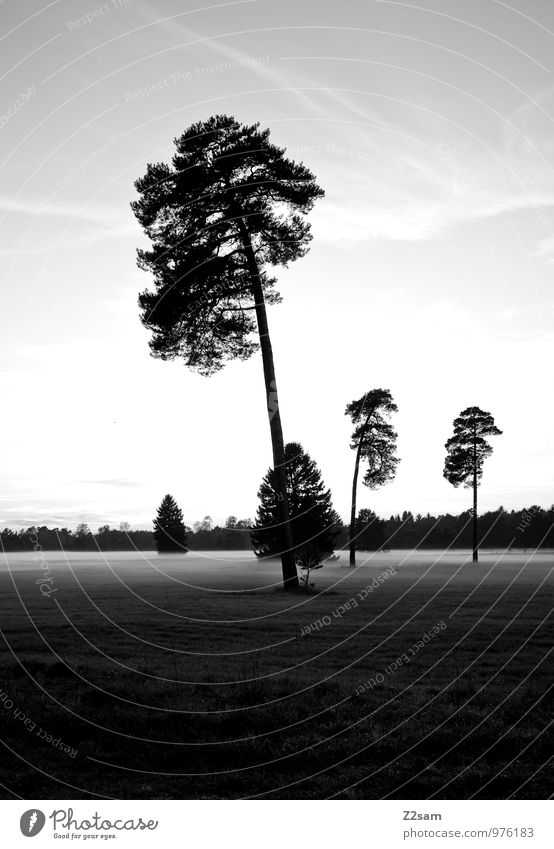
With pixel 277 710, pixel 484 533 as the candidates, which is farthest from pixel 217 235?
pixel 484 533

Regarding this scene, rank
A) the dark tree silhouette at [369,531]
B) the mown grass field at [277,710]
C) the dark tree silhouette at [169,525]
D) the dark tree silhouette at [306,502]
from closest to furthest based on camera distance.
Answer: the mown grass field at [277,710] → the dark tree silhouette at [306,502] → the dark tree silhouette at [369,531] → the dark tree silhouette at [169,525]

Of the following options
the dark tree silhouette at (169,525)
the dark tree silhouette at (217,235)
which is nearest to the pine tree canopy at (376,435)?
the dark tree silhouette at (217,235)

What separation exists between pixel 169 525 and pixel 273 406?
236 ft

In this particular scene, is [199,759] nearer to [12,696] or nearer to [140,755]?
[140,755]

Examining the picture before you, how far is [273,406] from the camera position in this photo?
2311 centimetres

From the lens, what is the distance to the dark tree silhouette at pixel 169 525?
293ft

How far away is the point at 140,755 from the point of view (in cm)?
748

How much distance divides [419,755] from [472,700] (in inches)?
82.5

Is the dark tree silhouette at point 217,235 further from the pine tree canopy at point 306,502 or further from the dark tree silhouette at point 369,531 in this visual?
the dark tree silhouette at point 369,531

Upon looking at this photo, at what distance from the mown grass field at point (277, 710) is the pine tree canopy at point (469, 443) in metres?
38.6

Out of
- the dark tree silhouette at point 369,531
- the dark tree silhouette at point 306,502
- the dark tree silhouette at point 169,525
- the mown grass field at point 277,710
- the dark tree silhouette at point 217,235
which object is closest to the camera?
the mown grass field at point 277,710

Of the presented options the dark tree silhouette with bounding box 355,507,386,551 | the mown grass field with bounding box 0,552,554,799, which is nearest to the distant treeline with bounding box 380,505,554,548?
the dark tree silhouette with bounding box 355,507,386,551

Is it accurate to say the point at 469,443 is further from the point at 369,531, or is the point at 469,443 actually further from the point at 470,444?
the point at 369,531

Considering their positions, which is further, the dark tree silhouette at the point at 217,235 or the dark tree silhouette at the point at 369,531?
A: the dark tree silhouette at the point at 369,531
